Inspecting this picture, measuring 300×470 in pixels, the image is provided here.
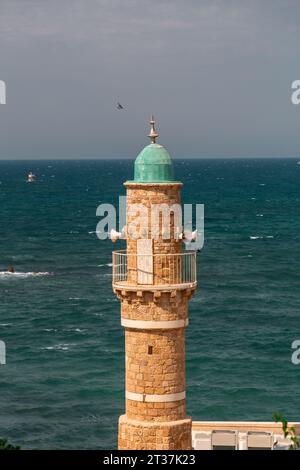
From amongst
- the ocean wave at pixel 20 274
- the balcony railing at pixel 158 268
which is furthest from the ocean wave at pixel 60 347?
the balcony railing at pixel 158 268

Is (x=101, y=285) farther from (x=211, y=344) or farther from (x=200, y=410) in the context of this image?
(x=200, y=410)

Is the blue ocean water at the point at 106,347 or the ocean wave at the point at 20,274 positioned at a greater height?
the ocean wave at the point at 20,274

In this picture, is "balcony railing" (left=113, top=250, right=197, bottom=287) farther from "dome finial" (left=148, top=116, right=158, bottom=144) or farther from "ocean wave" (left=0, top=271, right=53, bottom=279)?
"ocean wave" (left=0, top=271, right=53, bottom=279)

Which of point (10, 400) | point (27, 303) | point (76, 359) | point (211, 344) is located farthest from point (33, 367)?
point (27, 303)

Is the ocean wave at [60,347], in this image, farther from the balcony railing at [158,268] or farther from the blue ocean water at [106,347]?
the balcony railing at [158,268]

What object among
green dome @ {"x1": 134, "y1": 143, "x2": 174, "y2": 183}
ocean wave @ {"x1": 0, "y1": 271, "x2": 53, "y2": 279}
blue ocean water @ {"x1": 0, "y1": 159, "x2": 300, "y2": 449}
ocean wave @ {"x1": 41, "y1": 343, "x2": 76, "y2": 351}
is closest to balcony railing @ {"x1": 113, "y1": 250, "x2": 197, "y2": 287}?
green dome @ {"x1": 134, "y1": 143, "x2": 174, "y2": 183}
